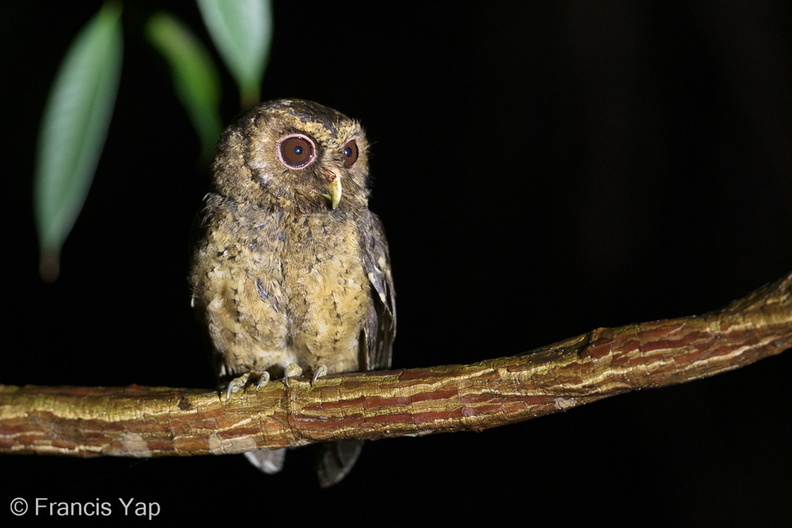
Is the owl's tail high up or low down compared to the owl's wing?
down

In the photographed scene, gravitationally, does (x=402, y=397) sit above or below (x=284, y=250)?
below

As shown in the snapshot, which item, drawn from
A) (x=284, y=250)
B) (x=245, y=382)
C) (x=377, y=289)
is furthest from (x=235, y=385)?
(x=377, y=289)

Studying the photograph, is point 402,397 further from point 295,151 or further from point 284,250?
point 295,151

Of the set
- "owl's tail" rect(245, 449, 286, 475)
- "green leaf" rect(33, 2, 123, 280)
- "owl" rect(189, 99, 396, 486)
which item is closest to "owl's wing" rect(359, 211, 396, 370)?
"owl" rect(189, 99, 396, 486)

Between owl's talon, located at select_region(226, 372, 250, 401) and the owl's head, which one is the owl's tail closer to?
owl's talon, located at select_region(226, 372, 250, 401)

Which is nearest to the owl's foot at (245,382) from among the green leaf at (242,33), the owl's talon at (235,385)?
the owl's talon at (235,385)

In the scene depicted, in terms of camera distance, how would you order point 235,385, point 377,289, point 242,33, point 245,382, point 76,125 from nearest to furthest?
point 242,33, point 76,125, point 235,385, point 245,382, point 377,289
